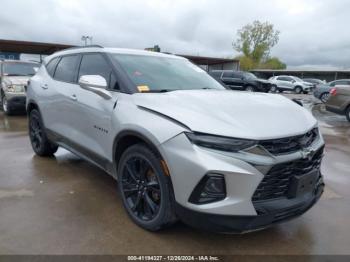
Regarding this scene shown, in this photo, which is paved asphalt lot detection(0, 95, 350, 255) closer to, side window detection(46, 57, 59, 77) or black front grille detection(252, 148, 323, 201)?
black front grille detection(252, 148, 323, 201)

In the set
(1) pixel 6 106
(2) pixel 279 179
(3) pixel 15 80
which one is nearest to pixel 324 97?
(3) pixel 15 80

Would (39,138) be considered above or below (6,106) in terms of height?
above

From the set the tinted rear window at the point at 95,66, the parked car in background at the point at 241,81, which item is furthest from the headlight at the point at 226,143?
the parked car in background at the point at 241,81

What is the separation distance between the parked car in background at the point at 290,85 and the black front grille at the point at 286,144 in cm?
2757

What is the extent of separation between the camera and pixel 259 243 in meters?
2.75

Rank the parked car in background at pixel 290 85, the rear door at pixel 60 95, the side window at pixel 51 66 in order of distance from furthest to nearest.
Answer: the parked car in background at pixel 290 85 < the side window at pixel 51 66 < the rear door at pixel 60 95

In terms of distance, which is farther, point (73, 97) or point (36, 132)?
point (36, 132)

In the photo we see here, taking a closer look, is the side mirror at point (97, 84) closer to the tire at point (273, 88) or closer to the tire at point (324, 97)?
the tire at point (324, 97)

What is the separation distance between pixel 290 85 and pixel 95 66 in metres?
29.2

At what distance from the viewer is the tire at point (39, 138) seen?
4.86 m

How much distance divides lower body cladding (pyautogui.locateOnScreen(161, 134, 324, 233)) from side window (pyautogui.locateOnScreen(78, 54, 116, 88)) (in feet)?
4.52

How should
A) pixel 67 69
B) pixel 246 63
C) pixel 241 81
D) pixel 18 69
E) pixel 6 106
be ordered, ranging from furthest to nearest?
1. pixel 246 63
2. pixel 241 81
3. pixel 18 69
4. pixel 6 106
5. pixel 67 69

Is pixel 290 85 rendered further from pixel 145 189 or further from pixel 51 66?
pixel 145 189

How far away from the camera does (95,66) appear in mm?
3594
